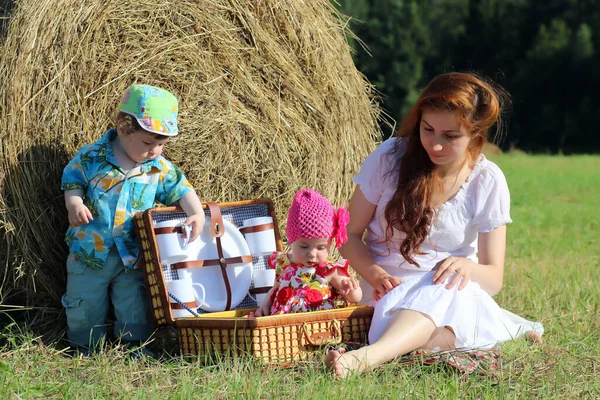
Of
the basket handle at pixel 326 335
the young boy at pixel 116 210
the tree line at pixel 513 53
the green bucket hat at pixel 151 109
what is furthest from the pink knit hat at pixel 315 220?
the tree line at pixel 513 53

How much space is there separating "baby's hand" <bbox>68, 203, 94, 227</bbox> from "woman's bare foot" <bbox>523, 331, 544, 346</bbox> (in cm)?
187

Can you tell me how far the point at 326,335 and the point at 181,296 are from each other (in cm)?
67

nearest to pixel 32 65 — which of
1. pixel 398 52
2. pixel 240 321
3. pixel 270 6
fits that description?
pixel 270 6

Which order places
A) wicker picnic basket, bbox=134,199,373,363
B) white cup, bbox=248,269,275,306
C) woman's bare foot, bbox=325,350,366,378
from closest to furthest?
1. woman's bare foot, bbox=325,350,366,378
2. wicker picnic basket, bbox=134,199,373,363
3. white cup, bbox=248,269,275,306

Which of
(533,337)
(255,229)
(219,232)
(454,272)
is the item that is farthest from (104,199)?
(533,337)

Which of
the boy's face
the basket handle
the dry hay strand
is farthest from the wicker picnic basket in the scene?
the dry hay strand

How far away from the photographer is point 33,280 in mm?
3820

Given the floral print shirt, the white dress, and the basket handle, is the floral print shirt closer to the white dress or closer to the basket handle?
the basket handle

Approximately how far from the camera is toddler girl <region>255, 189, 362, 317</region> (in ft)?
11.4

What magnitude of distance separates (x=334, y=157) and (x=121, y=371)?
1.78 metres

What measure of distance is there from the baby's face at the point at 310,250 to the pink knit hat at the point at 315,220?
0.09ft

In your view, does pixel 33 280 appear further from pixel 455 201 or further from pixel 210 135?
pixel 455 201

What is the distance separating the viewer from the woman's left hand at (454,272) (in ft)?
11.0

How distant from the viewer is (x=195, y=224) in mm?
3738
